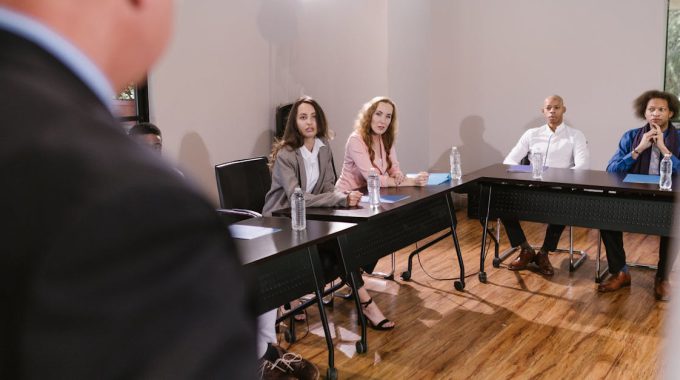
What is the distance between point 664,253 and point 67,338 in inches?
180

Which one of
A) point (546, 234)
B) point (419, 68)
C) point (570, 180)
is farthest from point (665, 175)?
point (419, 68)

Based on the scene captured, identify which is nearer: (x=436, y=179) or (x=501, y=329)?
(x=501, y=329)

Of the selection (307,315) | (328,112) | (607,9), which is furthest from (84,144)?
(607,9)

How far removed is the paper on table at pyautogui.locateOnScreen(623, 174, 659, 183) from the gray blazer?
73.9 inches

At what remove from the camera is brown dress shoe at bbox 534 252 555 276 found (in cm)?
474

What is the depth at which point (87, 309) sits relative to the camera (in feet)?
1.03

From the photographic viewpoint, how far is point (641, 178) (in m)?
4.36

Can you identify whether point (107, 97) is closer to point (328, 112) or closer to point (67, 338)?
point (67, 338)

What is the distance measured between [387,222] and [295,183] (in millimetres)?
553

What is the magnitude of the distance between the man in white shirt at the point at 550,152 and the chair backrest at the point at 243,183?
1.76 meters

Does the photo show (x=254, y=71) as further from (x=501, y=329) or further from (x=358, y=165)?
(x=501, y=329)

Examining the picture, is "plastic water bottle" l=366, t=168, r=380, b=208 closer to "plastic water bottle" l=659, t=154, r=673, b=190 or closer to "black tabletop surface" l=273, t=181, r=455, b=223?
"black tabletop surface" l=273, t=181, r=455, b=223

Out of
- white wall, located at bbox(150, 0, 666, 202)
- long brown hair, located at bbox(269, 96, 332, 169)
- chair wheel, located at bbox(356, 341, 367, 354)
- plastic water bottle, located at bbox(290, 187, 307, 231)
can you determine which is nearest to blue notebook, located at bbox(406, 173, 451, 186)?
long brown hair, located at bbox(269, 96, 332, 169)

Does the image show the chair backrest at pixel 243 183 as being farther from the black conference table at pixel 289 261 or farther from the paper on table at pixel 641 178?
the paper on table at pixel 641 178
